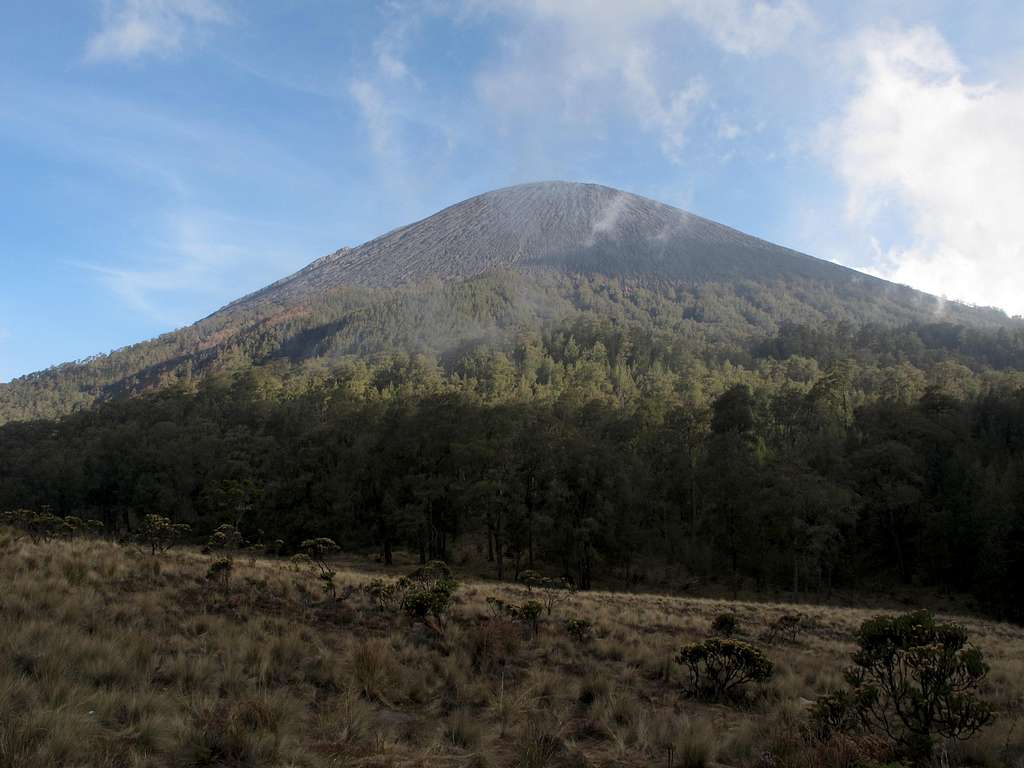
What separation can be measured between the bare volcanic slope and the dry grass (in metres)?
133

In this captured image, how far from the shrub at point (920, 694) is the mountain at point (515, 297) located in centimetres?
8079

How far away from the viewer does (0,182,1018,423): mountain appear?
103438 mm

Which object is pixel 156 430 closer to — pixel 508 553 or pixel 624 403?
pixel 508 553

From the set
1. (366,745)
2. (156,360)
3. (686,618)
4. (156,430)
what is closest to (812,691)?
(366,745)

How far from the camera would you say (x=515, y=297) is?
12138cm

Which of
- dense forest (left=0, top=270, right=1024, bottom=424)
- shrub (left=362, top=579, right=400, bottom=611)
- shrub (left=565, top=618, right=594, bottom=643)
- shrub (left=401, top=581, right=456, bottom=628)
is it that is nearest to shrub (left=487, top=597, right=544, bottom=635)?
shrub (left=565, top=618, right=594, bottom=643)

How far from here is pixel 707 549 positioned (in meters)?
35.3

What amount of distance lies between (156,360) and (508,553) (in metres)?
121

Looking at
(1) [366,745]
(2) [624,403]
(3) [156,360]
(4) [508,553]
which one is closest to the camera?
(1) [366,745]

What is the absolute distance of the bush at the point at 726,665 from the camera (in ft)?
24.5

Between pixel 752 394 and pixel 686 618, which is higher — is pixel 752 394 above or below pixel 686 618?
above

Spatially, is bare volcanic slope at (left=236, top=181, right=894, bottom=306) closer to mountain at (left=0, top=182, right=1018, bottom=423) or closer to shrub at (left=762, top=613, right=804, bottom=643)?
mountain at (left=0, top=182, right=1018, bottom=423)

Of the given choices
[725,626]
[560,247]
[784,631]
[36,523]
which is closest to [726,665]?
[725,626]

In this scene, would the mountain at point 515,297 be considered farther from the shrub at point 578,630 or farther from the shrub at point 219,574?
the shrub at point 578,630
